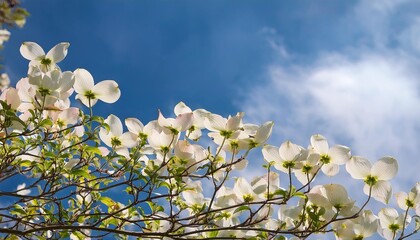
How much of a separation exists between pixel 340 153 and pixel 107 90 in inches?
28.8

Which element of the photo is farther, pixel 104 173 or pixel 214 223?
pixel 104 173

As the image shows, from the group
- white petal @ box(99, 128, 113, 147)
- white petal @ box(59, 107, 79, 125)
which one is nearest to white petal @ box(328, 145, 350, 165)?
white petal @ box(99, 128, 113, 147)

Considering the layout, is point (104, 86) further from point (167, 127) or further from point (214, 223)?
point (214, 223)

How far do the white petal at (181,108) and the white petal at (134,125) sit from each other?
12 centimetres

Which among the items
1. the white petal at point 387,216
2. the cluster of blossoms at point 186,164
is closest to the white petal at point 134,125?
the cluster of blossoms at point 186,164

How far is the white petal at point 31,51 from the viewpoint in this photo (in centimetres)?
170

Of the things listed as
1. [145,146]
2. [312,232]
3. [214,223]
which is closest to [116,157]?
[145,146]

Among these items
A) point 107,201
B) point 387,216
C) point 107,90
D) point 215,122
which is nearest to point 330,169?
point 387,216

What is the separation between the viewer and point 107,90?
5.40 ft

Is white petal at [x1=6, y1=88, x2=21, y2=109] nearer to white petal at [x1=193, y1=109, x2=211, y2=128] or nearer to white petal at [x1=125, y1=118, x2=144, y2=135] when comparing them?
white petal at [x1=125, y1=118, x2=144, y2=135]

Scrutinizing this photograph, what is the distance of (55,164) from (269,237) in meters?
0.72

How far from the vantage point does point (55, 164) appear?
171 cm

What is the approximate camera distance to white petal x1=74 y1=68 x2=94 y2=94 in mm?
1618

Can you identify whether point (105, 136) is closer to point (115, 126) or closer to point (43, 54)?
point (115, 126)
